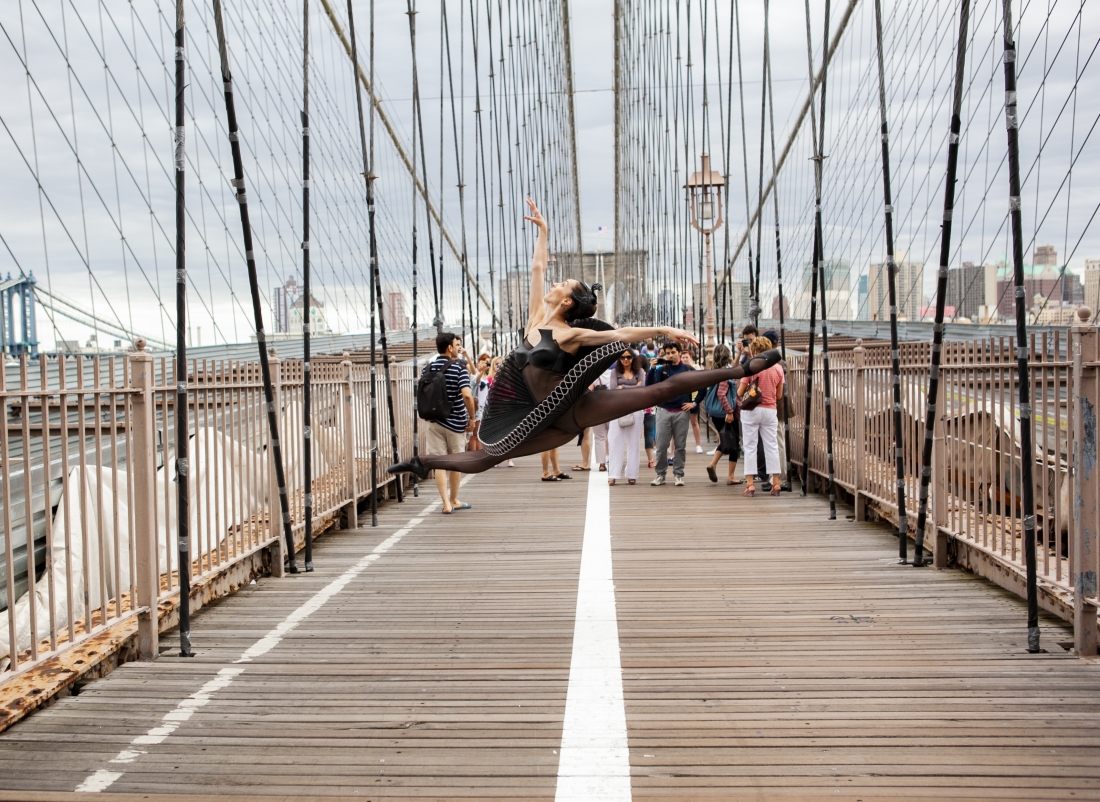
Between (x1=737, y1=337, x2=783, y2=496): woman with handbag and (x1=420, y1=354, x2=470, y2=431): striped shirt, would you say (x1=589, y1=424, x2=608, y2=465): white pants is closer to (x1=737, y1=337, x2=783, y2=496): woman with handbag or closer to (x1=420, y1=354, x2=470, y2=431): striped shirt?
(x1=737, y1=337, x2=783, y2=496): woman with handbag

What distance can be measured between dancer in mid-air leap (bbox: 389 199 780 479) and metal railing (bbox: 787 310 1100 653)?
1.30 metres

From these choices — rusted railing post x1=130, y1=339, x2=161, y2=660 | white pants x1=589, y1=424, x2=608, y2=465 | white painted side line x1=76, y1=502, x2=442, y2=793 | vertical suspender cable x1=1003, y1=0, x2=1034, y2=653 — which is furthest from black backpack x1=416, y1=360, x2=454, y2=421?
vertical suspender cable x1=1003, y1=0, x2=1034, y2=653

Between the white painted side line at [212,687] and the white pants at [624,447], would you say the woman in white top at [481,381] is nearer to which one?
the white pants at [624,447]

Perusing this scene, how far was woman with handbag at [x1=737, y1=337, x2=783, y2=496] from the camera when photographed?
7891 mm

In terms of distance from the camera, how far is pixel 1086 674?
3508 millimetres

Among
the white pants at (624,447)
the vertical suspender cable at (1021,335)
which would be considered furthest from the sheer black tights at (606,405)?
the white pants at (624,447)

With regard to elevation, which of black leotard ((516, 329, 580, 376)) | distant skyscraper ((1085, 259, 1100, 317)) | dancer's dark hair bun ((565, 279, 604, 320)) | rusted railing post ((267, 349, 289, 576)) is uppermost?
distant skyscraper ((1085, 259, 1100, 317))

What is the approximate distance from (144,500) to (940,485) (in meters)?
3.93

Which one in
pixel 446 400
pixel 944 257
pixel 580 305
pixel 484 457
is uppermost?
pixel 944 257

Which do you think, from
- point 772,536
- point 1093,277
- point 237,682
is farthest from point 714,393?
point 237,682

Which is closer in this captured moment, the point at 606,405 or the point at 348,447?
the point at 606,405

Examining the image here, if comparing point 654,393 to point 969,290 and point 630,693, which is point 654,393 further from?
point 969,290

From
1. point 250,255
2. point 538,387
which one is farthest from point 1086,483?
point 250,255

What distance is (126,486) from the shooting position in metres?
4.36
